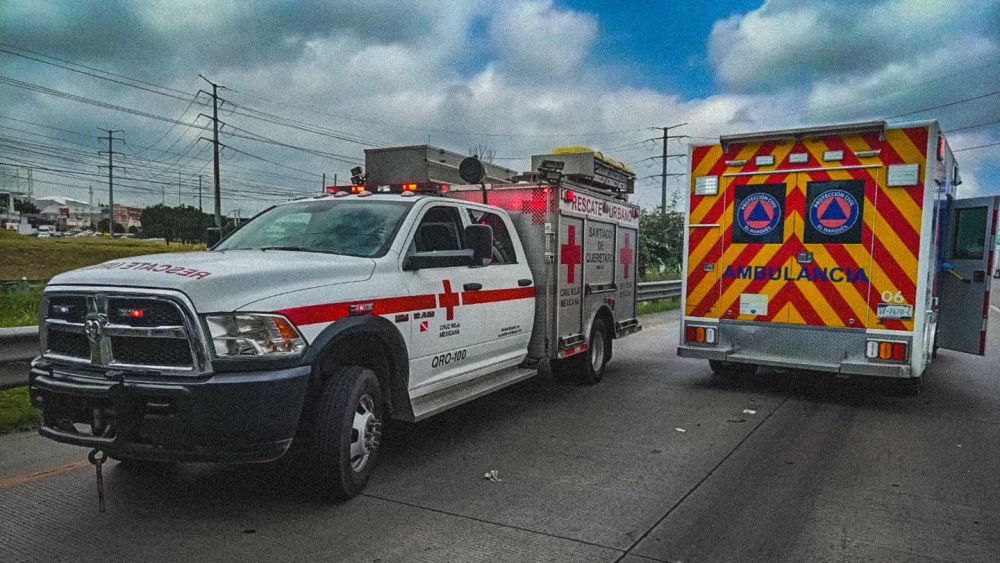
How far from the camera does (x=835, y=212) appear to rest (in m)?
7.11

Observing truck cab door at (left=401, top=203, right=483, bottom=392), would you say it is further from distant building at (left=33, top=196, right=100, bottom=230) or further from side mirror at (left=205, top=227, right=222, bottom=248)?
distant building at (left=33, top=196, right=100, bottom=230)

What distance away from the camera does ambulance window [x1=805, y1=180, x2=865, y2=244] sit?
22.9 ft

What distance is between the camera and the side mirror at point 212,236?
19.8ft

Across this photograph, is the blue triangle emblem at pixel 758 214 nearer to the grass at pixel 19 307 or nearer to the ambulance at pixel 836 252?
the ambulance at pixel 836 252

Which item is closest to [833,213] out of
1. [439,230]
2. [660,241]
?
[439,230]

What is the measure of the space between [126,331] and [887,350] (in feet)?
21.9

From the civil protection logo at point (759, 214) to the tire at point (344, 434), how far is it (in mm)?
4973

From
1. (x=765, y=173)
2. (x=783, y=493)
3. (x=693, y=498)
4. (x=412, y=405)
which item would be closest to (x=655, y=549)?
(x=693, y=498)

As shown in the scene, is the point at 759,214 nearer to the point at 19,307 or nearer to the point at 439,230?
the point at 439,230

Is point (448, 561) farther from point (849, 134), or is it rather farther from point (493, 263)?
point (849, 134)

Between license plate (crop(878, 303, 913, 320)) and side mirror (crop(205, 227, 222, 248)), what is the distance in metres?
6.44

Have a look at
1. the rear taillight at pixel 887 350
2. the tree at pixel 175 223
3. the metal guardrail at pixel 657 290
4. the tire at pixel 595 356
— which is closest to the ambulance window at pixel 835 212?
the rear taillight at pixel 887 350

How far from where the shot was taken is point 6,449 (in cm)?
511

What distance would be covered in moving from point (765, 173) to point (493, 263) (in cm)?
341
